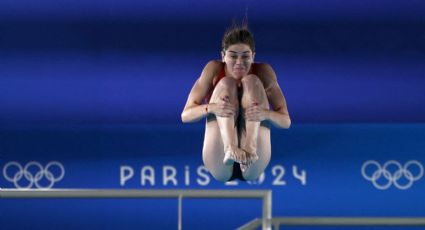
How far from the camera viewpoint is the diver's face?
4.05 meters

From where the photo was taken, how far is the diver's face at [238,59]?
13.3 feet

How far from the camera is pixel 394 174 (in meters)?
5.98

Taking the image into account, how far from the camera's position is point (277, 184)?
5.97 metres

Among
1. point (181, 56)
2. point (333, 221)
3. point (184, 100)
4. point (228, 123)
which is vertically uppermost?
point (181, 56)

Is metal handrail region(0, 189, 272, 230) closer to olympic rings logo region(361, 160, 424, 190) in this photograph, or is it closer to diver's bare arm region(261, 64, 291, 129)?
diver's bare arm region(261, 64, 291, 129)

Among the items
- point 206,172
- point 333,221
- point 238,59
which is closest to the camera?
point 333,221

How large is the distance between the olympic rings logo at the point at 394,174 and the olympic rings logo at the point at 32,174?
7.69 ft

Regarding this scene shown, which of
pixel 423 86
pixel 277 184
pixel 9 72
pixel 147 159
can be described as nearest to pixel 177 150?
pixel 147 159

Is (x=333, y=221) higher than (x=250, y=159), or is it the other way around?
(x=250, y=159)

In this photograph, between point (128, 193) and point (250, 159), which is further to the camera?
point (250, 159)

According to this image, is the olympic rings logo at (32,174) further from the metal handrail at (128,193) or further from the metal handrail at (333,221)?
the metal handrail at (333,221)

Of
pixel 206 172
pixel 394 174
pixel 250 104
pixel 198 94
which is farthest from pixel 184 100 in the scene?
pixel 250 104

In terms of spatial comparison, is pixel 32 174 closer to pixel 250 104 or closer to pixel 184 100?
pixel 184 100

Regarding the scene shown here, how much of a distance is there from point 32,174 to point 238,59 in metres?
2.60
